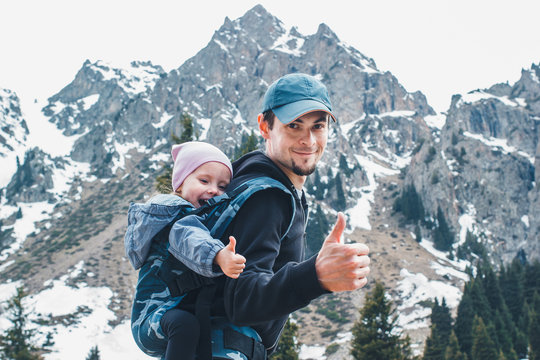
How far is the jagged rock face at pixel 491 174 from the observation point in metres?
130

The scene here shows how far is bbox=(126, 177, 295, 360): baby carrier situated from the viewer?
2715 mm

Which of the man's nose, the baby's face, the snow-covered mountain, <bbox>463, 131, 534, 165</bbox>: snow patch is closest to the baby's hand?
the baby's face

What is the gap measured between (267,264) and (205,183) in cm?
120

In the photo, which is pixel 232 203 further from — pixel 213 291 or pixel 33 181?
pixel 33 181

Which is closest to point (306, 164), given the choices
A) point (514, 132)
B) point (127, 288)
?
point (127, 288)

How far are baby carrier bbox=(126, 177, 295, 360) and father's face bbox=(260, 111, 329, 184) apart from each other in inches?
16.8

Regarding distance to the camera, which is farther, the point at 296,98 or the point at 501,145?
the point at 501,145

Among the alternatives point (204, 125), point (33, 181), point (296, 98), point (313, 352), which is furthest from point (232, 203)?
point (33, 181)

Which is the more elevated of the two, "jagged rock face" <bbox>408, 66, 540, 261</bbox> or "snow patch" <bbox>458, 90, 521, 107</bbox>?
"snow patch" <bbox>458, 90, 521, 107</bbox>

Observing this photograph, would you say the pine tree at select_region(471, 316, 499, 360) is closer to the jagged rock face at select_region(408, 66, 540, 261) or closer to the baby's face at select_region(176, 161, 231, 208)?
the baby's face at select_region(176, 161, 231, 208)

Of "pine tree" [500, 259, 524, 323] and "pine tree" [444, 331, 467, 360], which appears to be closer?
"pine tree" [444, 331, 467, 360]

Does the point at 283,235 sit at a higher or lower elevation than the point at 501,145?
lower

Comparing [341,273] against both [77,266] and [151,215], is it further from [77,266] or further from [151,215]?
[77,266]

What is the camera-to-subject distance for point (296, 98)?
3.06m
